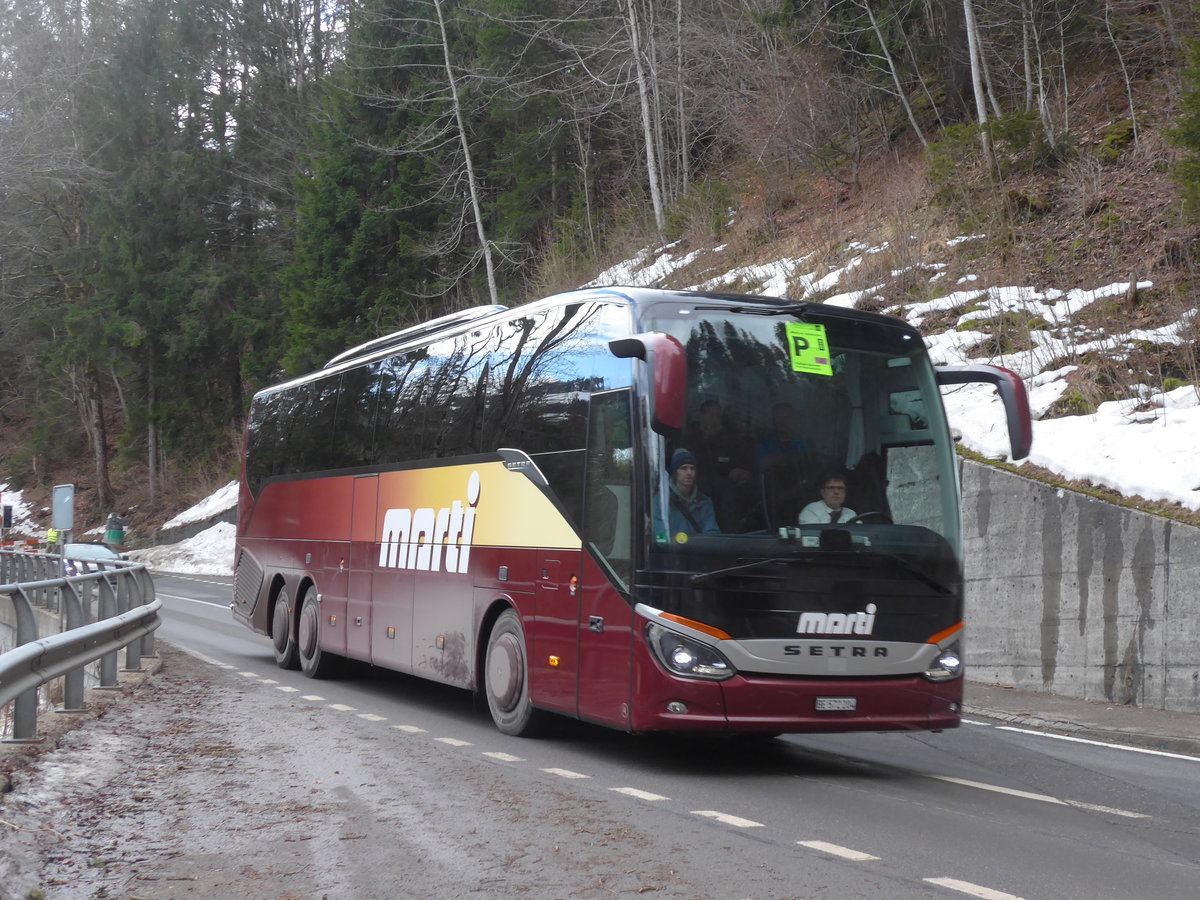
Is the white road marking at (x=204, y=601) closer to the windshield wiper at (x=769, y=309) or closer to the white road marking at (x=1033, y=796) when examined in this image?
the windshield wiper at (x=769, y=309)

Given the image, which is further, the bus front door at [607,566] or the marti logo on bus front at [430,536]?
the marti logo on bus front at [430,536]

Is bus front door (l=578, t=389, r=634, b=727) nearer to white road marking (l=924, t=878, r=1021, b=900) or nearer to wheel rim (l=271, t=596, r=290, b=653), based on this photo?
white road marking (l=924, t=878, r=1021, b=900)

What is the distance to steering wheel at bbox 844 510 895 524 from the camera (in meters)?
8.86

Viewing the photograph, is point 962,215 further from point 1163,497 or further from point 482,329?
point 482,329

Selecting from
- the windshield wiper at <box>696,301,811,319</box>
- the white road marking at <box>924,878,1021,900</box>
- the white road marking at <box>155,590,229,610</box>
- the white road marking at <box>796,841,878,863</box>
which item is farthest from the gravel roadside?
the white road marking at <box>155,590,229,610</box>

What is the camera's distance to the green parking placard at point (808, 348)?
9.13 m

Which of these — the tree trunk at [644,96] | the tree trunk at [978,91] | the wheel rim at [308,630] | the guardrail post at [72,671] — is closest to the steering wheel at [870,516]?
the guardrail post at [72,671]

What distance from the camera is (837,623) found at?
28.6ft

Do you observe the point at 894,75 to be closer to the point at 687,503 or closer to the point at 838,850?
the point at 687,503

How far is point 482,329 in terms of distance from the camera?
12.1 m

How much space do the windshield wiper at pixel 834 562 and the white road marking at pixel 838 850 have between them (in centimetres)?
215

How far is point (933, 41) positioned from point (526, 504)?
72.5 ft

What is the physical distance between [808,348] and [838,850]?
3777mm

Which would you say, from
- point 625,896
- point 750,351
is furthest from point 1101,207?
point 625,896
